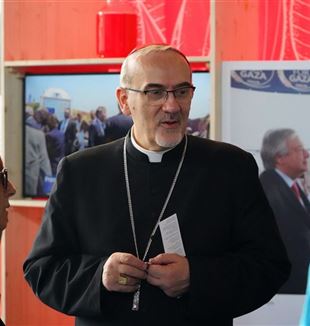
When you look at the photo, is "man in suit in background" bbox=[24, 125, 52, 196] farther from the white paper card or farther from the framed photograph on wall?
the white paper card

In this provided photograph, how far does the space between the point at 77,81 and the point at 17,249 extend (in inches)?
31.5

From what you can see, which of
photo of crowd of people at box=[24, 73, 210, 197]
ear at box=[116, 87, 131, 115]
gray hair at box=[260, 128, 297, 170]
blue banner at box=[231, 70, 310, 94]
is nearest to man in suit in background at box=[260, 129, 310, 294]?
gray hair at box=[260, 128, 297, 170]

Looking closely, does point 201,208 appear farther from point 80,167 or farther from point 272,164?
point 272,164

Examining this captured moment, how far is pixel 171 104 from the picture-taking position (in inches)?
73.1

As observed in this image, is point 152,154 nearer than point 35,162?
Yes

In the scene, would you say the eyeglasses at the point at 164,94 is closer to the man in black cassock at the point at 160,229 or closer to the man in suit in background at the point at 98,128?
the man in black cassock at the point at 160,229

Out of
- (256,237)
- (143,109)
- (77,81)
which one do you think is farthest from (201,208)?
(77,81)

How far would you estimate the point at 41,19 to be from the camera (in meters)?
3.31

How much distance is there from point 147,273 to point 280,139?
1.16m

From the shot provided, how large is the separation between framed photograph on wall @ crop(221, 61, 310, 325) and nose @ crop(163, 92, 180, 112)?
0.93 meters

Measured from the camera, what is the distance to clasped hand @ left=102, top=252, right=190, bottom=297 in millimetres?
1761

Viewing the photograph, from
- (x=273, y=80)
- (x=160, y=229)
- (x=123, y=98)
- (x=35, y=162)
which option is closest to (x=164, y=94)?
(x=123, y=98)

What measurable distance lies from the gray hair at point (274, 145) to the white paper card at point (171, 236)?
946 mm

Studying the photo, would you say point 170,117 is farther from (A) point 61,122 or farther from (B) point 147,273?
(A) point 61,122
